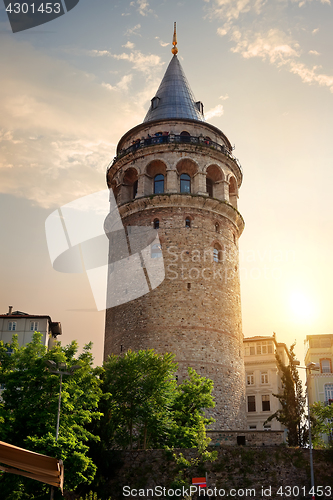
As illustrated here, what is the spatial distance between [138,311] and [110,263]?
19.0ft

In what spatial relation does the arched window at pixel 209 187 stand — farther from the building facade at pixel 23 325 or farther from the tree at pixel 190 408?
the building facade at pixel 23 325

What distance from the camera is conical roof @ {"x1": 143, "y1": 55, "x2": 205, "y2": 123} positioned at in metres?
44.0

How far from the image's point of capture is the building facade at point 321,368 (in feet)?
181

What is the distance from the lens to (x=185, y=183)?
1638 inches

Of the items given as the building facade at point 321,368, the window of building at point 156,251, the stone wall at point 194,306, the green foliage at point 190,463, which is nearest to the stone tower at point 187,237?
the stone wall at point 194,306

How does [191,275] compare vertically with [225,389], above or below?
above

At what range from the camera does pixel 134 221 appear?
132ft

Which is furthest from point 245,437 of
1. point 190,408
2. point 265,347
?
point 265,347

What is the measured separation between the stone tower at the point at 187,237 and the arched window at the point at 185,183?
3.3 inches

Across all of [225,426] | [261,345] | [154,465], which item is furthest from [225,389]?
[261,345]

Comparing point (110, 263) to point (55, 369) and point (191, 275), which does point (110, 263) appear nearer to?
point (191, 275)

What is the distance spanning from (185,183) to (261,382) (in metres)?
24.4

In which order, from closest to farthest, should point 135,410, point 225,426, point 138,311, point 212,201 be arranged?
point 135,410 → point 225,426 → point 138,311 → point 212,201

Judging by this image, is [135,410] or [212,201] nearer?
[135,410]
